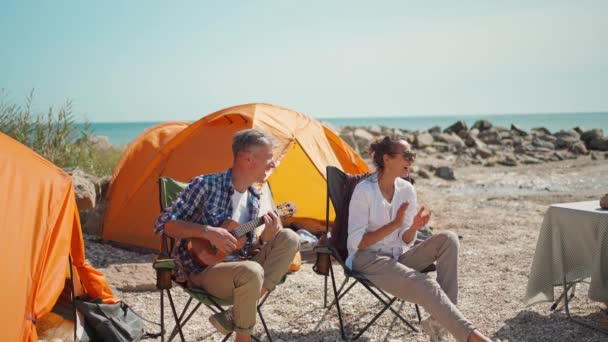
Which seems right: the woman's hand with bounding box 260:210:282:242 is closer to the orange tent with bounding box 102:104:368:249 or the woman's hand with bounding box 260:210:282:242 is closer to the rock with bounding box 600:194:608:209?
the rock with bounding box 600:194:608:209

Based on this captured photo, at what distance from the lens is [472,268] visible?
5.50 metres

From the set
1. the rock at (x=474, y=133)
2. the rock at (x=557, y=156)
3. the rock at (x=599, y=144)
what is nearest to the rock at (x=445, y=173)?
the rock at (x=557, y=156)

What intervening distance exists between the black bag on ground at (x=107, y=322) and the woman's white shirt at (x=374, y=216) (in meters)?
1.38

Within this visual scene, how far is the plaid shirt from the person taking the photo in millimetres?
3273

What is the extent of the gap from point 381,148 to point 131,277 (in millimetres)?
2405

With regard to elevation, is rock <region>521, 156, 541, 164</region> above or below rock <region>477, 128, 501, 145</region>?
below

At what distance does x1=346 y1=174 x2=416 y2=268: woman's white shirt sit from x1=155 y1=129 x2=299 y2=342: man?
44 centimetres

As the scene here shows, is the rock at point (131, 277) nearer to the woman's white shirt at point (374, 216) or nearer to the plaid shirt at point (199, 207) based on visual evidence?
the plaid shirt at point (199, 207)

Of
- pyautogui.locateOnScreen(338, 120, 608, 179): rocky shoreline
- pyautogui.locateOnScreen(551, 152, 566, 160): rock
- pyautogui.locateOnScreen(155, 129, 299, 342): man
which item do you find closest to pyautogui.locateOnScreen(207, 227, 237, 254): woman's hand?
pyautogui.locateOnScreen(155, 129, 299, 342): man

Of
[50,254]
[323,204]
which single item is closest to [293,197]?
[323,204]

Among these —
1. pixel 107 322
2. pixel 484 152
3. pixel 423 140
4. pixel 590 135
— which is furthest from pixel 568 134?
pixel 107 322

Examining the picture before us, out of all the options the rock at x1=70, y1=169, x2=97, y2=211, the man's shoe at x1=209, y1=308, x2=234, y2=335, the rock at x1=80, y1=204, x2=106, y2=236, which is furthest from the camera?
the rock at x1=80, y1=204, x2=106, y2=236

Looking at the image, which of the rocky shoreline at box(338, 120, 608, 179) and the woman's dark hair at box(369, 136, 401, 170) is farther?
the rocky shoreline at box(338, 120, 608, 179)

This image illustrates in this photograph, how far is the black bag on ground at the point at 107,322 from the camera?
342 centimetres
